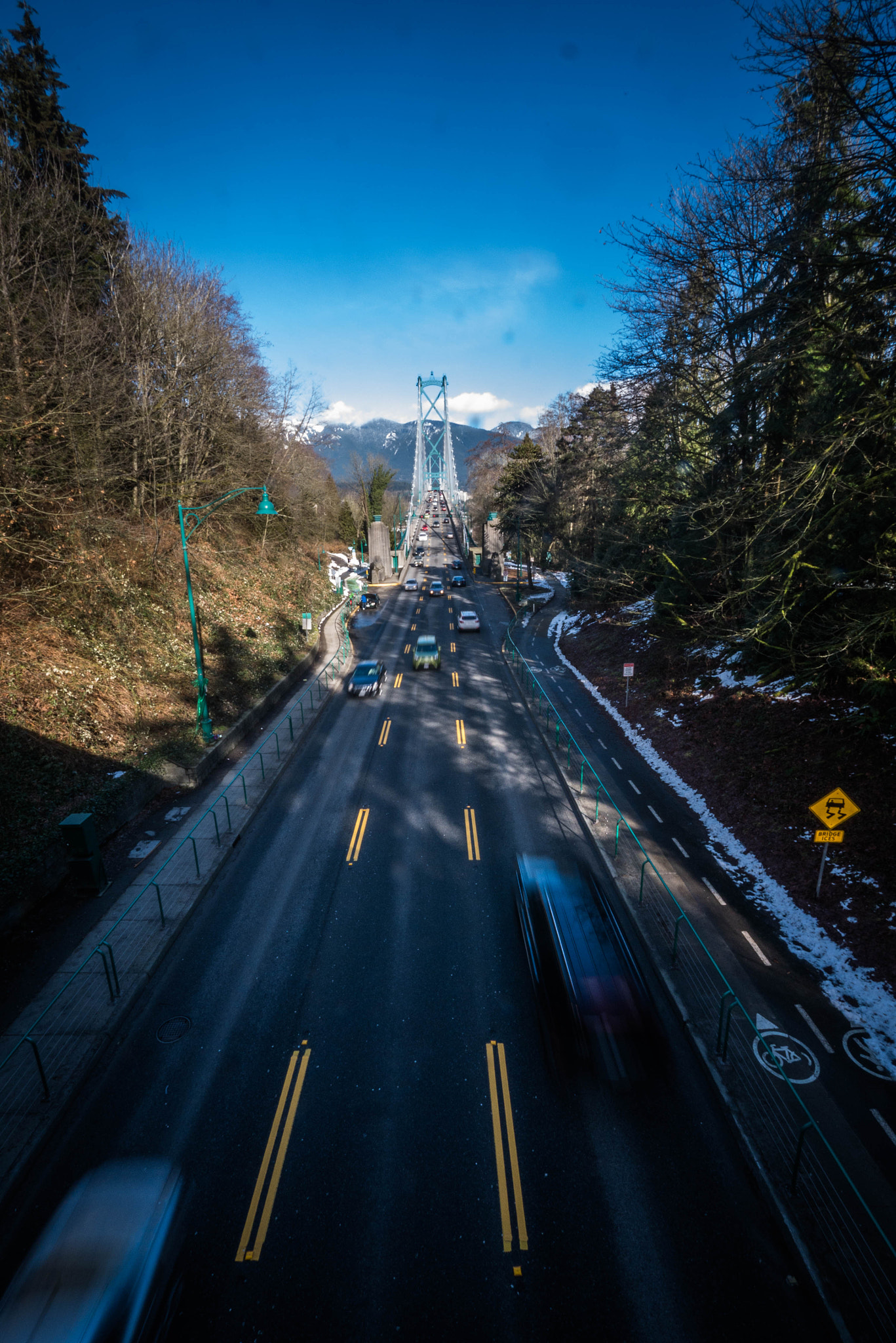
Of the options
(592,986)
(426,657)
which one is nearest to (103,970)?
(592,986)

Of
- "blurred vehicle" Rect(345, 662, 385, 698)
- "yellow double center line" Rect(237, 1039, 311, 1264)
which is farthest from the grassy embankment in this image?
"yellow double center line" Rect(237, 1039, 311, 1264)

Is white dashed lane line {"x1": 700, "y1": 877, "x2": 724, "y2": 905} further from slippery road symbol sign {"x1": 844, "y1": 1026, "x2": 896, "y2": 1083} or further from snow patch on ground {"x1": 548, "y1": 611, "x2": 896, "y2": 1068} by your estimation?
slippery road symbol sign {"x1": 844, "y1": 1026, "x2": 896, "y2": 1083}

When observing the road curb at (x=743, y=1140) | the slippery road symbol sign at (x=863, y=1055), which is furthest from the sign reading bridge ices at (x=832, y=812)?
the road curb at (x=743, y=1140)

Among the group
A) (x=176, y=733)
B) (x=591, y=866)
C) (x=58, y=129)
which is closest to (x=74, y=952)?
(x=176, y=733)

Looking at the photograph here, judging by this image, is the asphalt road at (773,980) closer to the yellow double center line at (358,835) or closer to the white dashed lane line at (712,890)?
the white dashed lane line at (712,890)

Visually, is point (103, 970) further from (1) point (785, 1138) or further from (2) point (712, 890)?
(2) point (712, 890)
